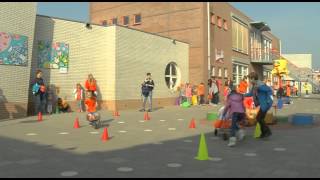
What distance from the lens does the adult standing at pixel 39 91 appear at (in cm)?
1625

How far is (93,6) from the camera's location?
37.2 meters

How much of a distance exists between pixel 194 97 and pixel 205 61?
141 inches

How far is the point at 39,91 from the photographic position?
16391 mm

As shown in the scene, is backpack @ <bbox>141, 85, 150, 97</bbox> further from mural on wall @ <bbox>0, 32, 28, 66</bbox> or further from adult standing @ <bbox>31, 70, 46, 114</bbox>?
mural on wall @ <bbox>0, 32, 28, 66</bbox>

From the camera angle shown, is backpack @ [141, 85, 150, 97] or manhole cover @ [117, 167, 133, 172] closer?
manhole cover @ [117, 167, 133, 172]

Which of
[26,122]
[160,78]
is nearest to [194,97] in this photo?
[160,78]

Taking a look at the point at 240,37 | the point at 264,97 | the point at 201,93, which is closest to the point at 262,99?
the point at 264,97

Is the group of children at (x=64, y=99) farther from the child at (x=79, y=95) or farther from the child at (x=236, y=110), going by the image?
the child at (x=236, y=110)

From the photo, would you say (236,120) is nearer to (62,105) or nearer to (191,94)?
(62,105)

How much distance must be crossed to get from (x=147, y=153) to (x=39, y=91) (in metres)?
9.49

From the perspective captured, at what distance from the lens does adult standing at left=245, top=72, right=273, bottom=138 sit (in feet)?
34.6

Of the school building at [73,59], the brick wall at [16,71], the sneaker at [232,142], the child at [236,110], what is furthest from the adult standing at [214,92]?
the sneaker at [232,142]

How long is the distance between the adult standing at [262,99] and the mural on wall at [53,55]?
414 inches

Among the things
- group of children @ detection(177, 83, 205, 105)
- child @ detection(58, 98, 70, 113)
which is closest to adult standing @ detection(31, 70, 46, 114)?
child @ detection(58, 98, 70, 113)
